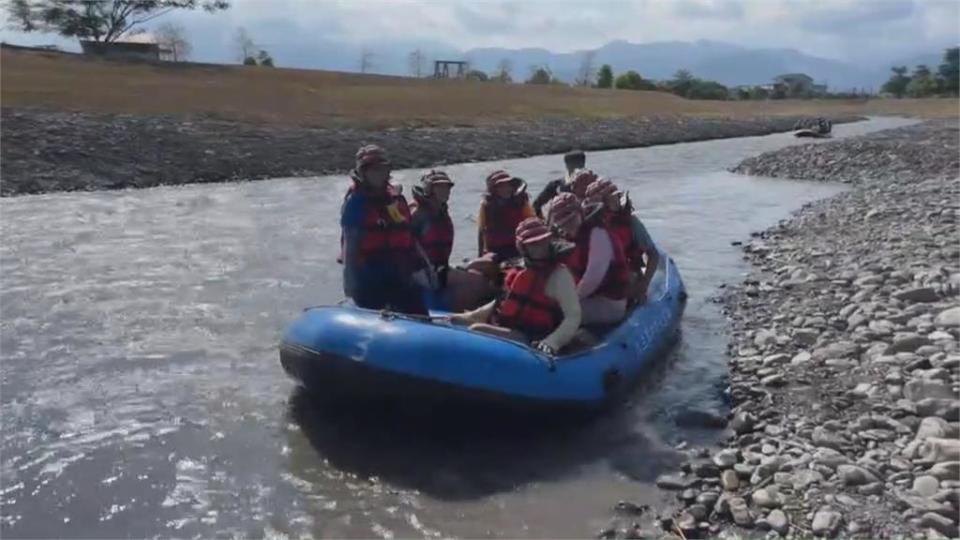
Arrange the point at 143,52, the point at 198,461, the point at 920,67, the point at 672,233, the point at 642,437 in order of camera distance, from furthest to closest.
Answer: the point at 920,67 → the point at 143,52 → the point at 672,233 → the point at 642,437 → the point at 198,461

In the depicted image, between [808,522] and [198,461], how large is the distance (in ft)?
11.9

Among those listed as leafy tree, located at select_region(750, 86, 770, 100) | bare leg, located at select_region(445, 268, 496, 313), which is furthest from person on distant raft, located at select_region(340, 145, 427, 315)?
leafy tree, located at select_region(750, 86, 770, 100)

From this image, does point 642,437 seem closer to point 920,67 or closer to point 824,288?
point 824,288

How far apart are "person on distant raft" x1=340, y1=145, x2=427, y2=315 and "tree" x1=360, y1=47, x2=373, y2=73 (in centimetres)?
7442

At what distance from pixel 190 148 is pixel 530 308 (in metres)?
18.1

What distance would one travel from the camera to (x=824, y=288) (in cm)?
995

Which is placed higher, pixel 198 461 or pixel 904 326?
pixel 904 326

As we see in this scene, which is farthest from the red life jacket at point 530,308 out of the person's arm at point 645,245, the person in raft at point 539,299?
the person's arm at point 645,245

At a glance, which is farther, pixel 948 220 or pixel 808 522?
pixel 948 220

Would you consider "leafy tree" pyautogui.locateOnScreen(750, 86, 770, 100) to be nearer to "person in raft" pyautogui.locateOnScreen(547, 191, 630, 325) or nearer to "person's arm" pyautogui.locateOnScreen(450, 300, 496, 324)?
"person in raft" pyautogui.locateOnScreen(547, 191, 630, 325)

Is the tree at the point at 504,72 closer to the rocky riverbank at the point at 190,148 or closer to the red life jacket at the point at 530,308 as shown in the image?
the rocky riverbank at the point at 190,148

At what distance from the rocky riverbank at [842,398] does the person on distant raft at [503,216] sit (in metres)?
Result: 2.16

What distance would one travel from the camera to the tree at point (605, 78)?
2995 inches

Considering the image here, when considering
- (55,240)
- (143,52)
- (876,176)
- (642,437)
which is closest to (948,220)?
(642,437)
